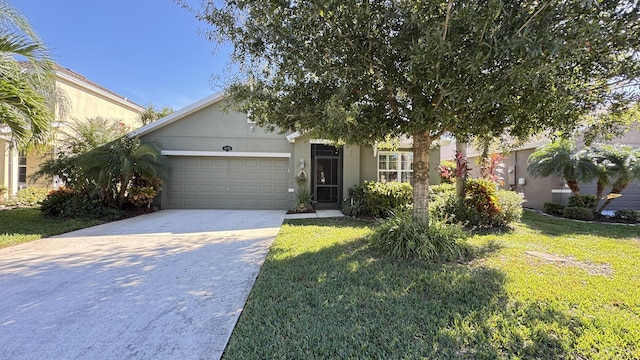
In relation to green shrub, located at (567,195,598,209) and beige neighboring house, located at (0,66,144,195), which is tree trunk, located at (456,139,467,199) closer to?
green shrub, located at (567,195,598,209)

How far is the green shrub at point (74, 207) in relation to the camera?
30.2 ft

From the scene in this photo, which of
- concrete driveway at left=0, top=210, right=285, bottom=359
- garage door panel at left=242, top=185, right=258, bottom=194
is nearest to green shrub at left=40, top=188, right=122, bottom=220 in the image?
concrete driveway at left=0, top=210, right=285, bottom=359

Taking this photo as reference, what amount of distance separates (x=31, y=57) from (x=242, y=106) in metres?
4.76

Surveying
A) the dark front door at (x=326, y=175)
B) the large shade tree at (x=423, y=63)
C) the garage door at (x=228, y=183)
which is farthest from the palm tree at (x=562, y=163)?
the garage door at (x=228, y=183)

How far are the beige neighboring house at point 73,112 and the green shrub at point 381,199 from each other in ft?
29.7

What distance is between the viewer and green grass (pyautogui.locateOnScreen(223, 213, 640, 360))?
254cm

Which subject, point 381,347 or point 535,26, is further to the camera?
point 535,26

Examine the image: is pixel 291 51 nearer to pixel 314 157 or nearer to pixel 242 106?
pixel 242 106

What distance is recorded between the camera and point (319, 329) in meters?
2.82

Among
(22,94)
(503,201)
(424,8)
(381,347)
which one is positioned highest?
(424,8)

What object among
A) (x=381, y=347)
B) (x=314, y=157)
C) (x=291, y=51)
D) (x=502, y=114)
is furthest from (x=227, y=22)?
(x=314, y=157)

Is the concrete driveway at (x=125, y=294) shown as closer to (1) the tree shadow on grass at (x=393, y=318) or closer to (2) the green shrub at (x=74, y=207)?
(1) the tree shadow on grass at (x=393, y=318)

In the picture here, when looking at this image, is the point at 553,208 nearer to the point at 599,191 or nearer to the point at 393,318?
the point at 599,191

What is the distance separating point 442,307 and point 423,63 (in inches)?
121
